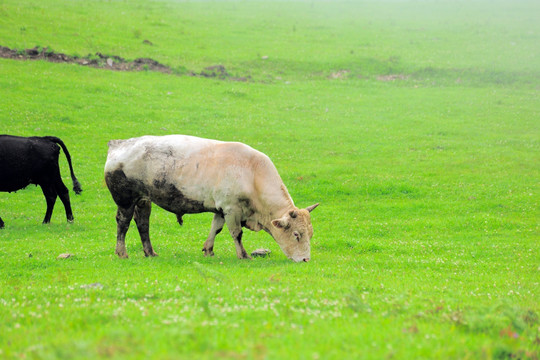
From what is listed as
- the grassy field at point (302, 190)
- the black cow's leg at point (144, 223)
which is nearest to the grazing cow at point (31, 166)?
the grassy field at point (302, 190)

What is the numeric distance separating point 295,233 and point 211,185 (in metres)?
2.51

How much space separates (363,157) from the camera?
28141mm

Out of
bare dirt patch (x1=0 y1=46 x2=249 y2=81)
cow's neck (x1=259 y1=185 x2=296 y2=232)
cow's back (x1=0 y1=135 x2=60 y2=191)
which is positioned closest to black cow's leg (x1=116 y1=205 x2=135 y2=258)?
cow's neck (x1=259 y1=185 x2=296 y2=232)

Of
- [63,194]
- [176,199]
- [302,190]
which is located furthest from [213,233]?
[302,190]

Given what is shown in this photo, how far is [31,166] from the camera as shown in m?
18.4

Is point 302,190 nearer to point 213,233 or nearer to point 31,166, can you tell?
point 213,233

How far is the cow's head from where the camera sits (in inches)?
525

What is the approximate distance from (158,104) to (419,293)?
89.8ft

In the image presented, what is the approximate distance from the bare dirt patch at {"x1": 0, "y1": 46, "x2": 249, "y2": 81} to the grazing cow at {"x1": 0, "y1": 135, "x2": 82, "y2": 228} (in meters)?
22.1

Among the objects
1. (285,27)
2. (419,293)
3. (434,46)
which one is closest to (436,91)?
(434,46)

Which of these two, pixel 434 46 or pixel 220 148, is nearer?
pixel 220 148

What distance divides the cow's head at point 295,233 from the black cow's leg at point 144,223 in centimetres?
368

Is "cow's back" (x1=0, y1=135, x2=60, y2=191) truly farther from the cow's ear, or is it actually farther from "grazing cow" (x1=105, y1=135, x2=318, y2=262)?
the cow's ear

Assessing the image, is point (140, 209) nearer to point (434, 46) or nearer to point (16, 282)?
point (16, 282)
